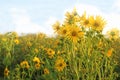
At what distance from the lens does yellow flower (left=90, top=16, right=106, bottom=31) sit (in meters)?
4.36

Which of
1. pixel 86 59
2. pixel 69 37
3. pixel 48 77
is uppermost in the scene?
pixel 69 37

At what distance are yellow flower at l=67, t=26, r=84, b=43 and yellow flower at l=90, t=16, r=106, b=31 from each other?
200 millimetres

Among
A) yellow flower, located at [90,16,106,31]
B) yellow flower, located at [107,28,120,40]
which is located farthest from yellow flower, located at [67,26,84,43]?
yellow flower, located at [107,28,120,40]

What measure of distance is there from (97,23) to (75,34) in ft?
1.08

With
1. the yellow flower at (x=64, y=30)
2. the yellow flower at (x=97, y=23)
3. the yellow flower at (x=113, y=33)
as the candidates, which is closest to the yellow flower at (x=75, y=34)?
the yellow flower at (x=64, y=30)

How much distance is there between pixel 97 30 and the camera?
14.5 feet

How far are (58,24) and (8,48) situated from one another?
13.4 feet

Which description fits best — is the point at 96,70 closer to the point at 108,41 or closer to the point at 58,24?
the point at 108,41

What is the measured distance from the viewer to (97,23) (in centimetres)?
440

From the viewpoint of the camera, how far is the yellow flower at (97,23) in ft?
14.3

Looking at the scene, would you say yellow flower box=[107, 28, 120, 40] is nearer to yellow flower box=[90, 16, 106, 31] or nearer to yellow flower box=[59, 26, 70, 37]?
yellow flower box=[90, 16, 106, 31]

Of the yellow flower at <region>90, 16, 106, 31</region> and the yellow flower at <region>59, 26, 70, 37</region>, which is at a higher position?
the yellow flower at <region>90, 16, 106, 31</region>

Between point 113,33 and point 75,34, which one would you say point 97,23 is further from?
point 113,33

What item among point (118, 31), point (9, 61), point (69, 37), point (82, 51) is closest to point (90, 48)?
point (82, 51)
